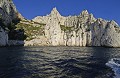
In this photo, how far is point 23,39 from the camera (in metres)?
189

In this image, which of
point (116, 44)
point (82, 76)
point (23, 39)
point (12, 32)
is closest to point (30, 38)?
point (23, 39)

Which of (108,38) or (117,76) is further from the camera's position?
(108,38)

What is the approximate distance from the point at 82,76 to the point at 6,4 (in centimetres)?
15315

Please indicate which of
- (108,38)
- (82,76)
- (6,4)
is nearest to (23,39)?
(6,4)

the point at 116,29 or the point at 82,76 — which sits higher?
the point at 116,29

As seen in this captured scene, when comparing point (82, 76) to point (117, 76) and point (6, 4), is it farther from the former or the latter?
point (6, 4)

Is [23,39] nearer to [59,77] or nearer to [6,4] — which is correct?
[6,4]

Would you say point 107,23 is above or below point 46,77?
above

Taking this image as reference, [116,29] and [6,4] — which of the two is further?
[116,29]

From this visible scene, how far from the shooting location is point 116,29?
195500 mm

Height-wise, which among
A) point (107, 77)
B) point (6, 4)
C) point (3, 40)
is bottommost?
point (107, 77)

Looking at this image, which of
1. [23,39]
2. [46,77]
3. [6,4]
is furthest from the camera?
[23,39]

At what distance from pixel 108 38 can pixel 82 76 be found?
16672 centimetres

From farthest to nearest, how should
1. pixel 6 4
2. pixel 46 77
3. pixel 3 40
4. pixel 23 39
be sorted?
pixel 23 39 → pixel 6 4 → pixel 3 40 → pixel 46 77
